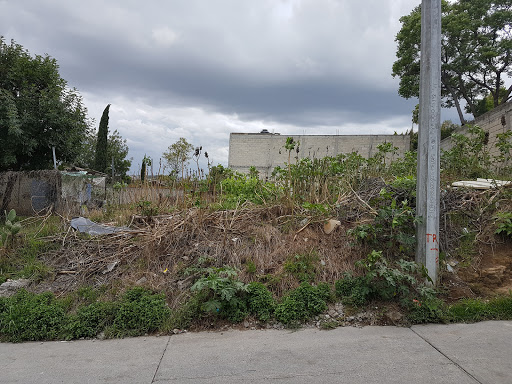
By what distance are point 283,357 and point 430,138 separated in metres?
3.49

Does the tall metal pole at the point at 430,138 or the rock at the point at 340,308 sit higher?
the tall metal pole at the point at 430,138

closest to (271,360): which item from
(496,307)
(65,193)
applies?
(496,307)

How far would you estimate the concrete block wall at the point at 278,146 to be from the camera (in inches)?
1387

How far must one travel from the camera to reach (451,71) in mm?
26562

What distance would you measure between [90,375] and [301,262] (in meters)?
3.01

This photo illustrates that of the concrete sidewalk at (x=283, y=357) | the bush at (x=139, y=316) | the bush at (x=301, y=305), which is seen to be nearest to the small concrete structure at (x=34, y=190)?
the bush at (x=139, y=316)

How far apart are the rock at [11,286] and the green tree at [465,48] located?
26.4 m

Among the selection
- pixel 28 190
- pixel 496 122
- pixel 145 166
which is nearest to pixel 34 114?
pixel 28 190

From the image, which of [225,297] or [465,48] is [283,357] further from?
[465,48]

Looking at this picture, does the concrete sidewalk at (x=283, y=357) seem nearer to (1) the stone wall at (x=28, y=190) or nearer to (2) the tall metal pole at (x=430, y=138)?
(2) the tall metal pole at (x=430, y=138)

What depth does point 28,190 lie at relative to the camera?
1001 cm

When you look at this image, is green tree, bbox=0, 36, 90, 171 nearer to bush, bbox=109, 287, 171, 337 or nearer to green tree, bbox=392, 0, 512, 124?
bush, bbox=109, 287, 171, 337

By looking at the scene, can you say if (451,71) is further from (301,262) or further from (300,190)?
(301,262)

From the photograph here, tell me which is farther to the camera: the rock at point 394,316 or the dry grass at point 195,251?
the dry grass at point 195,251
